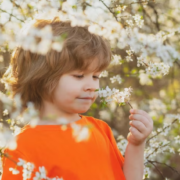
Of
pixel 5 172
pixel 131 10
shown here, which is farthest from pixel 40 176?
pixel 131 10

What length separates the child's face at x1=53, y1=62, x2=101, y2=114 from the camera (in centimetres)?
146

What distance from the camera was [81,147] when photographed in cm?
151

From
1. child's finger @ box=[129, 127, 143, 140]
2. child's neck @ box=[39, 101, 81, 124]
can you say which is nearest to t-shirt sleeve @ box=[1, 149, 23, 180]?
child's neck @ box=[39, 101, 81, 124]

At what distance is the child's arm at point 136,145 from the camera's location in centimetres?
157

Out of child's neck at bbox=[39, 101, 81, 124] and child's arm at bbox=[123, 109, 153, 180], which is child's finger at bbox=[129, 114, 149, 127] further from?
child's neck at bbox=[39, 101, 81, 124]

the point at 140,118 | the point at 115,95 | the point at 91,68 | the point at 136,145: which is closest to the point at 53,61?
the point at 91,68

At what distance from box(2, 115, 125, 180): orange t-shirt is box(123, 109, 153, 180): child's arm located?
0.24ft

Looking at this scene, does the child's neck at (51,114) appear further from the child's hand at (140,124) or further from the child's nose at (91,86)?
the child's hand at (140,124)

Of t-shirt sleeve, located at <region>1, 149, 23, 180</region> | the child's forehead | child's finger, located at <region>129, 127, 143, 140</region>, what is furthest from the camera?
child's finger, located at <region>129, 127, 143, 140</region>

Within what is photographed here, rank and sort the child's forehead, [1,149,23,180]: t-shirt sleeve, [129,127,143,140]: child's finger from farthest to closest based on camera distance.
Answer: [129,127,143,140]: child's finger < the child's forehead < [1,149,23,180]: t-shirt sleeve

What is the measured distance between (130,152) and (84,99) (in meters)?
0.39

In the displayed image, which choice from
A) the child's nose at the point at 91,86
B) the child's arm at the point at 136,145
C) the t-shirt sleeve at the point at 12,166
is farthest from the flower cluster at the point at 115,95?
the t-shirt sleeve at the point at 12,166

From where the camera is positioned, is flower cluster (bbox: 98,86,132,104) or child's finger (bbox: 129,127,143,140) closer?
flower cluster (bbox: 98,86,132,104)

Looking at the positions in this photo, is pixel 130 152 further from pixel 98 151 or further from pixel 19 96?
pixel 19 96
